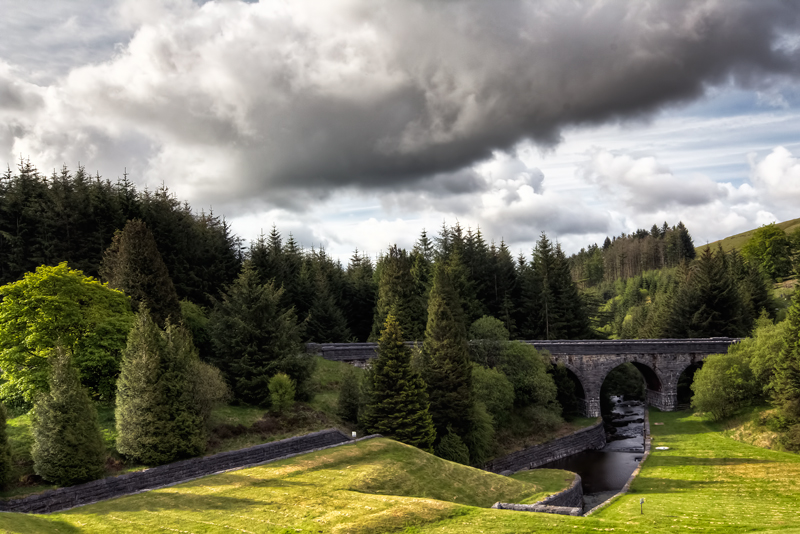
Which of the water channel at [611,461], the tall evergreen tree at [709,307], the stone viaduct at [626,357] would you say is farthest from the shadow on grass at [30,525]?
the tall evergreen tree at [709,307]

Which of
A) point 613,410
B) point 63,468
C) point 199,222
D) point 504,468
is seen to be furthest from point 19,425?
point 613,410

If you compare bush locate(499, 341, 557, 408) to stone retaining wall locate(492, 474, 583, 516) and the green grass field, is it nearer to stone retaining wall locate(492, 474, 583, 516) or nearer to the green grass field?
the green grass field

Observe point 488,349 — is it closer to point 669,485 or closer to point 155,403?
point 669,485

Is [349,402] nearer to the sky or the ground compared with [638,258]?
nearer to the ground

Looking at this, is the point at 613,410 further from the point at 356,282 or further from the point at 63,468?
the point at 63,468

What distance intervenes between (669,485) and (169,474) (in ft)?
121

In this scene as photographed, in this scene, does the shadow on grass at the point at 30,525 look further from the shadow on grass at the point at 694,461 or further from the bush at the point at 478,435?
the shadow on grass at the point at 694,461

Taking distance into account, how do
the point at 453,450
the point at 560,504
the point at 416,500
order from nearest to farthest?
1. the point at 416,500
2. the point at 560,504
3. the point at 453,450

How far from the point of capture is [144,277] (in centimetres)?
4534

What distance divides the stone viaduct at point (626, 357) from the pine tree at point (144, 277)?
4195 centimetres

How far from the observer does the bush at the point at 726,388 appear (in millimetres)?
53688

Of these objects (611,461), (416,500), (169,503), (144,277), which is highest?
(144,277)

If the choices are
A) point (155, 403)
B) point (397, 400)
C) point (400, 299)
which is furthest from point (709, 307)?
point (155, 403)

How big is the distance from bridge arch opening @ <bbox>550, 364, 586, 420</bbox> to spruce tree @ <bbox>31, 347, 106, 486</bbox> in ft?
164
